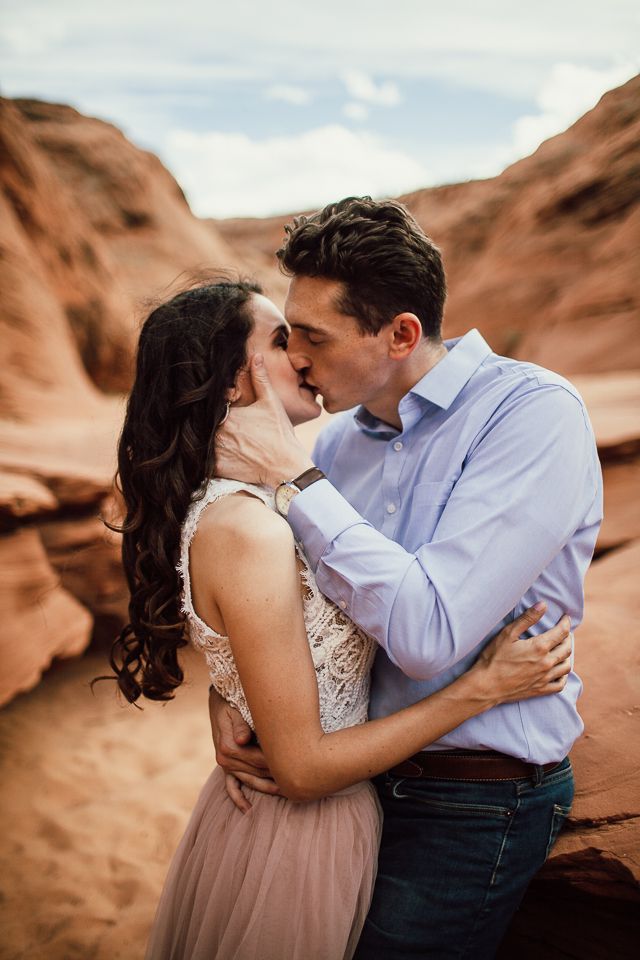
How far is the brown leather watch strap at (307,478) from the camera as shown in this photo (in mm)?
1703

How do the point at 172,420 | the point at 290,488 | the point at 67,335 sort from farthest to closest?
1. the point at 67,335
2. the point at 172,420
3. the point at 290,488

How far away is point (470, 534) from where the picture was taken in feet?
4.75

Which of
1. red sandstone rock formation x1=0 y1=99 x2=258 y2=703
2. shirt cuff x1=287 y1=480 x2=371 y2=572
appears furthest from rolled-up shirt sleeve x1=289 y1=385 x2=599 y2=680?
red sandstone rock formation x1=0 y1=99 x2=258 y2=703

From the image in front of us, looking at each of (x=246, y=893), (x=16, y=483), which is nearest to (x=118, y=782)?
(x=16, y=483)

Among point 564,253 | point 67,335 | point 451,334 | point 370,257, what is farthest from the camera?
point 451,334

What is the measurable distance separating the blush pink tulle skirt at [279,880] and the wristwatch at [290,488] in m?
0.86

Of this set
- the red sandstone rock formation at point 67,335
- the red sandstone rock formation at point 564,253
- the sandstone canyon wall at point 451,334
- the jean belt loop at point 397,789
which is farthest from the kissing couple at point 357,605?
the red sandstone rock formation at point 564,253

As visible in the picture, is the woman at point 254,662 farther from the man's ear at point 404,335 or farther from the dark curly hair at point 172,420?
the man's ear at point 404,335

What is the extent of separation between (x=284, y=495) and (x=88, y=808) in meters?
3.23

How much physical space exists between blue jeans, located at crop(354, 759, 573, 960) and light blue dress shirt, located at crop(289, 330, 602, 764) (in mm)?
142

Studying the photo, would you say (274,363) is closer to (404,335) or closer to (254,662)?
(404,335)

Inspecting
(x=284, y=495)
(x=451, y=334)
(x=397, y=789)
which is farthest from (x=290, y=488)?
(x=451, y=334)

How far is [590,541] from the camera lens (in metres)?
1.71

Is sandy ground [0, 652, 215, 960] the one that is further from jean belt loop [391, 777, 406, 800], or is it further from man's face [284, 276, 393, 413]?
man's face [284, 276, 393, 413]
